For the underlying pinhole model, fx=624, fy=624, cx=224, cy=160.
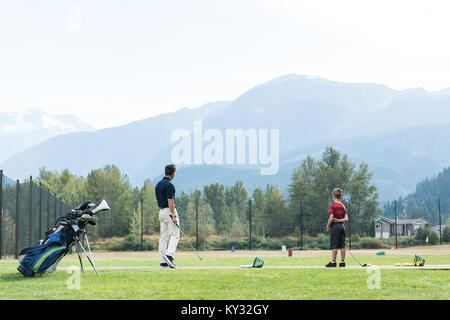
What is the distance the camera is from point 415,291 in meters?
7.61

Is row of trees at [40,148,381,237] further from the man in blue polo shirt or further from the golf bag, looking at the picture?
the golf bag

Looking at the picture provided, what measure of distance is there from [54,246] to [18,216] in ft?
32.5

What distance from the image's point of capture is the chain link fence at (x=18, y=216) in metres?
18.6

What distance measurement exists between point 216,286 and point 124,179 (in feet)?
168

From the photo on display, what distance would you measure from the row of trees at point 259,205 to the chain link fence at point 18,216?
17.6 meters

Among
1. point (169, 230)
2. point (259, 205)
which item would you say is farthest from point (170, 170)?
point (259, 205)

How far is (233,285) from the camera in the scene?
812 cm

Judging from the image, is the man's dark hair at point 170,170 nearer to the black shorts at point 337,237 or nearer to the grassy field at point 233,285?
the grassy field at point 233,285

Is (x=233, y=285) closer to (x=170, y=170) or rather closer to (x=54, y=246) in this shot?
(x=54, y=246)

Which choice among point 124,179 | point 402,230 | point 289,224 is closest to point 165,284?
point 289,224

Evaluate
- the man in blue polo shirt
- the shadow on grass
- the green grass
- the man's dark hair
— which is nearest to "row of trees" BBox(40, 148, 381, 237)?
the man in blue polo shirt

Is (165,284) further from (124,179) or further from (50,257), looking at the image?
(124,179)

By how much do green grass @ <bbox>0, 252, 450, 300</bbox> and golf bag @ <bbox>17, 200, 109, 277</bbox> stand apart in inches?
7.5

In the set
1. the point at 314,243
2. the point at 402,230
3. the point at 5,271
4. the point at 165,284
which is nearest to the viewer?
the point at 165,284
